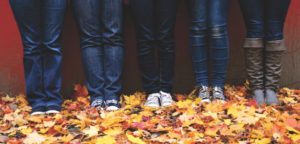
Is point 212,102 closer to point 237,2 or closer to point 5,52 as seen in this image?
point 237,2

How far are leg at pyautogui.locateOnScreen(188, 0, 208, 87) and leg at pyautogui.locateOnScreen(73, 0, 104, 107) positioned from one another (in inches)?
34.4

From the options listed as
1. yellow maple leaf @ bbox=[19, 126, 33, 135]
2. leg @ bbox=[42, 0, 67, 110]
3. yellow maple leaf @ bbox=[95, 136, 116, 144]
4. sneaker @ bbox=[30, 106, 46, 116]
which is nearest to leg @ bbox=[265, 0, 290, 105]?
yellow maple leaf @ bbox=[95, 136, 116, 144]

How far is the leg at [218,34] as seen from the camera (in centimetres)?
467

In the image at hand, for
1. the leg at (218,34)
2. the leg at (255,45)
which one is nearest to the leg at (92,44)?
the leg at (218,34)

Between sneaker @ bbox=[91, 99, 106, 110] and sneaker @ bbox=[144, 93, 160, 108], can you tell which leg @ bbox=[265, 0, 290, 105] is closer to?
sneaker @ bbox=[144, 93, 160, 108]

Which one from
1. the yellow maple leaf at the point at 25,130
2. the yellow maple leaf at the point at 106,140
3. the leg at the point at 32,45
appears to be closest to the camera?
the yellow maple leaf at the point at 106,140

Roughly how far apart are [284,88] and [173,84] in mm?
1187

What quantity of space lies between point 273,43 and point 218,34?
535mm

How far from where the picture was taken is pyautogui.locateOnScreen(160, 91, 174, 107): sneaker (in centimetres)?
477

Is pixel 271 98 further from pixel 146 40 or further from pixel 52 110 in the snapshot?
pixel 52 110

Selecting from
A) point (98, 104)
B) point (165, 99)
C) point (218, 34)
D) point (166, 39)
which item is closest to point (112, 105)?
point (98, 104)

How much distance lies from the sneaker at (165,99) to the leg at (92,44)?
575mm

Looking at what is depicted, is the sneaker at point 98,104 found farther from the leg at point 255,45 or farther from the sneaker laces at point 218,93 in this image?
the leg at point 255,45

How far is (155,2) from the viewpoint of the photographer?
4.65 metres
